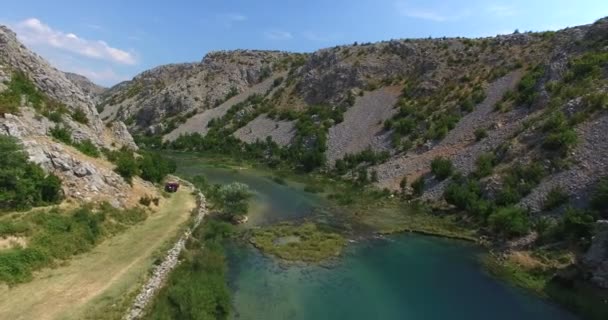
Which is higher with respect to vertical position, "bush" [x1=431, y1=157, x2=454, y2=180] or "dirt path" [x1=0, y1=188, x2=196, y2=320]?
Result: "bush" [x1=431, y1=157, x2=454, y2=180]

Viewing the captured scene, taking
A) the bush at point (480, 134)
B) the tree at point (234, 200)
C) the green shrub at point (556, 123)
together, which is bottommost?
the tree at point (234, 200)

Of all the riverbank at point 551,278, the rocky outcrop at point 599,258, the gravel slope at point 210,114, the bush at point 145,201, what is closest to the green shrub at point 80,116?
the bush at point 145,201

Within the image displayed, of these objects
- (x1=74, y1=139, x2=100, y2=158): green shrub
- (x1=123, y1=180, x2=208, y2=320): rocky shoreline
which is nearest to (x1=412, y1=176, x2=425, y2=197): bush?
(x1=123, y1=180, x2=208, y2=320): rocky shoreline

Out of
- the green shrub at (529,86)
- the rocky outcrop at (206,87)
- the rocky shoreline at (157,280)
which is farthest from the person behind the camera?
the rocky outcrop at (206,87)

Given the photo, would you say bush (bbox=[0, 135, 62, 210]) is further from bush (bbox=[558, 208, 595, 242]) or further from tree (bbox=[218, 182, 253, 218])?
bush (bbox=[558, 208, 595, 242])

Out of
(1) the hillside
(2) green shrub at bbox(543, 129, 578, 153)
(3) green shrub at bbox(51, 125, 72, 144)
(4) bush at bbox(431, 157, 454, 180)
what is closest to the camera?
(3) green shrub at bbox(51, 125, 72, 144)

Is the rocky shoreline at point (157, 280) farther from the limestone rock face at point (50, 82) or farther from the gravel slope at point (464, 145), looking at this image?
the gravel slope at point (464, 145)

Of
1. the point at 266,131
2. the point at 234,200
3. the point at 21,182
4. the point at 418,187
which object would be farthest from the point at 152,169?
the point at 266,131
